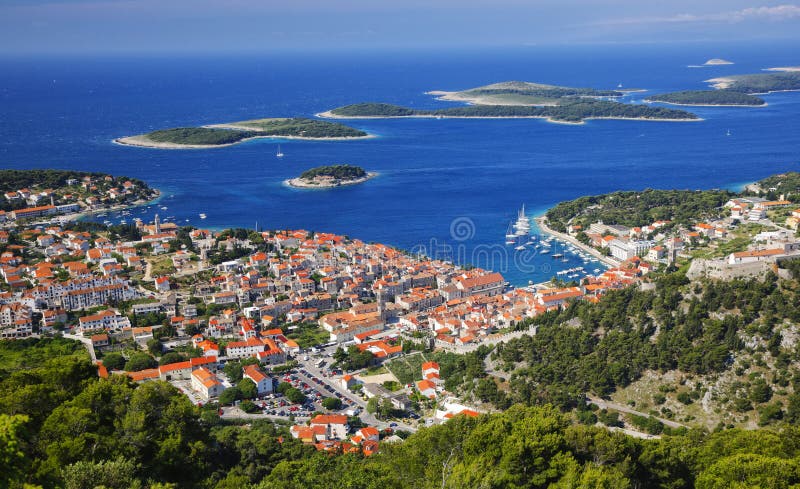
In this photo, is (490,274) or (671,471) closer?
(671,471)

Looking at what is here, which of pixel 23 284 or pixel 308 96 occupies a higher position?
pixel 308 96

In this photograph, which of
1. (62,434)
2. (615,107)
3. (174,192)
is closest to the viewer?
(62,434)

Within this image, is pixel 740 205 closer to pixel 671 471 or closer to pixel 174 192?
pixel 671 471

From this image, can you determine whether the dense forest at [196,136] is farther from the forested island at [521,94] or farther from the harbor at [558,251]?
the forested island at [521,94]

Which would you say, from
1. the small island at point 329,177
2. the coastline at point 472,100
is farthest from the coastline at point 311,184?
the coastline at point 472,100

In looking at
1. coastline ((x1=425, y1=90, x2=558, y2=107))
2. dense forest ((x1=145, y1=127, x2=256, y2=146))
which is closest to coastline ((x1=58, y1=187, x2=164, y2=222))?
dense forest ((x1=145, y1=127, x2=256, y2=146))

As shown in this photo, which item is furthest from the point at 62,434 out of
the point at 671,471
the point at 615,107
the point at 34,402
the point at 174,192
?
the point at 615,107

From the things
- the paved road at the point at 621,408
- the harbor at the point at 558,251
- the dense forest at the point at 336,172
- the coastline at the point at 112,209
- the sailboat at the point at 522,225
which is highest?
the dense forest at the point at 336,172

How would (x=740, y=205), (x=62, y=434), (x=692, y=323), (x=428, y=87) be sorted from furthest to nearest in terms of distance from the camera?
(x=428, y=87) < (x=740, y=205) < (x=692, y=323) < (x=62, y=434)
